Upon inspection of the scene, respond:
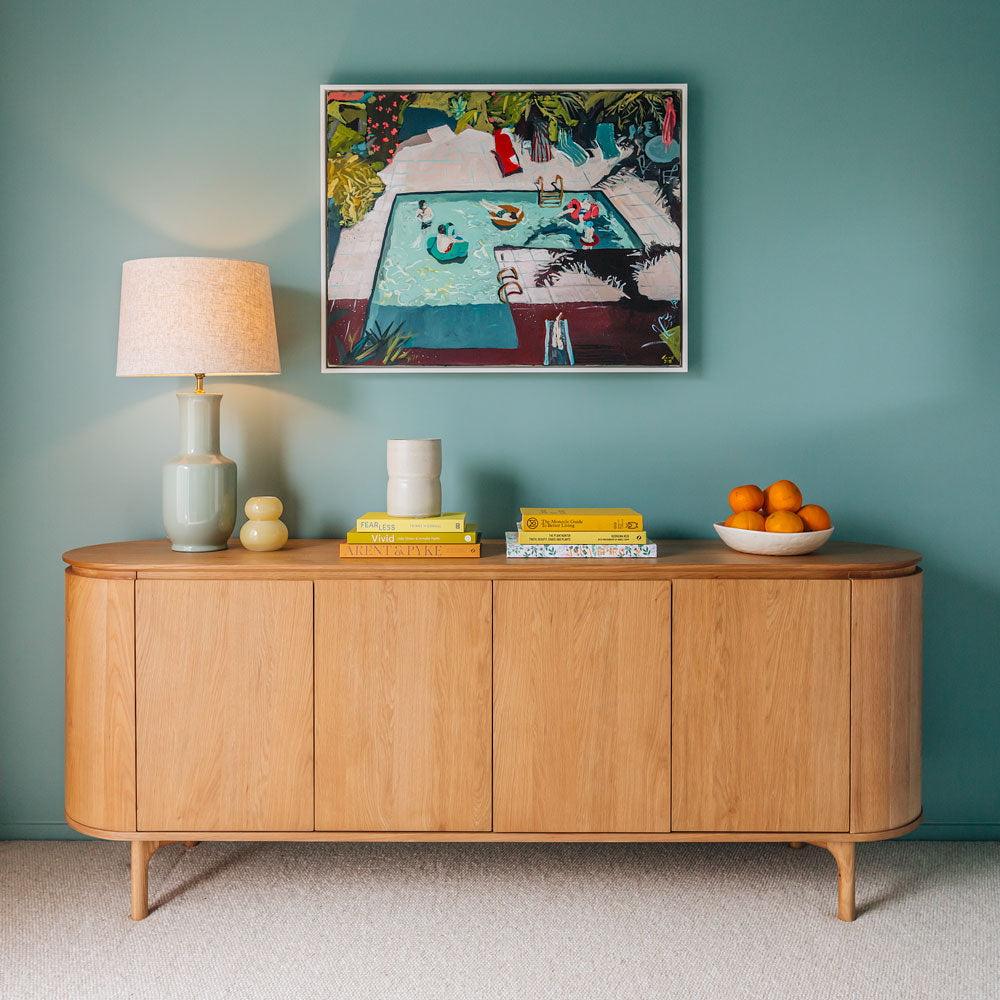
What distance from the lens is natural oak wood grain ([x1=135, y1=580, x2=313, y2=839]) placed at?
1.79 metres

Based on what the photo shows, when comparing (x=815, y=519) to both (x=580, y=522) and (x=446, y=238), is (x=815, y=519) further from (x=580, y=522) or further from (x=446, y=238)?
(x=446, y=238)

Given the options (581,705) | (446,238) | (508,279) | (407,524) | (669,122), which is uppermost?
(669,122)

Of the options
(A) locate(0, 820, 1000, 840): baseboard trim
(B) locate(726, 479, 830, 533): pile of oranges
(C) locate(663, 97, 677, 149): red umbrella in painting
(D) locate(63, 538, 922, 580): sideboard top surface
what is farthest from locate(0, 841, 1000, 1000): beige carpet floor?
(C) locate(663, 97, 677, 149): red umbrella in painting

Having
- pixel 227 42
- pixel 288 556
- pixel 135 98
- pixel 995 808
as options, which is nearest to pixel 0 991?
pixel 288 556

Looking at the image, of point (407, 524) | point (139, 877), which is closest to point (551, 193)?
point (407, 524)

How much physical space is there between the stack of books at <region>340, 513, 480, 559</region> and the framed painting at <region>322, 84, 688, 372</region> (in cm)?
48

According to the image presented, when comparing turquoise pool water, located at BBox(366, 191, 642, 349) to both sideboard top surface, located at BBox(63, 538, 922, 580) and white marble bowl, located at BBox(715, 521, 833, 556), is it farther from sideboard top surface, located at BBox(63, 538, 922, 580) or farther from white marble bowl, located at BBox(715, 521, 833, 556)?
white marble bowl, located at BBox(715, 521, 833, 556)

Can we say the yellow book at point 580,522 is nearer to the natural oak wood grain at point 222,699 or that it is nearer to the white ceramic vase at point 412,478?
the white ceramic vase at point 412,478

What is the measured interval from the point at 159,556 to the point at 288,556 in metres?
0.29

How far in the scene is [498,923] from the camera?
6.00 feet

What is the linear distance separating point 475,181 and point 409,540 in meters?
0.96

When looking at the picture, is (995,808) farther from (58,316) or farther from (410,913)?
(58,316)

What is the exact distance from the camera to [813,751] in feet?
5.89

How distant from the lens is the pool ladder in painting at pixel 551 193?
2.14 metres
